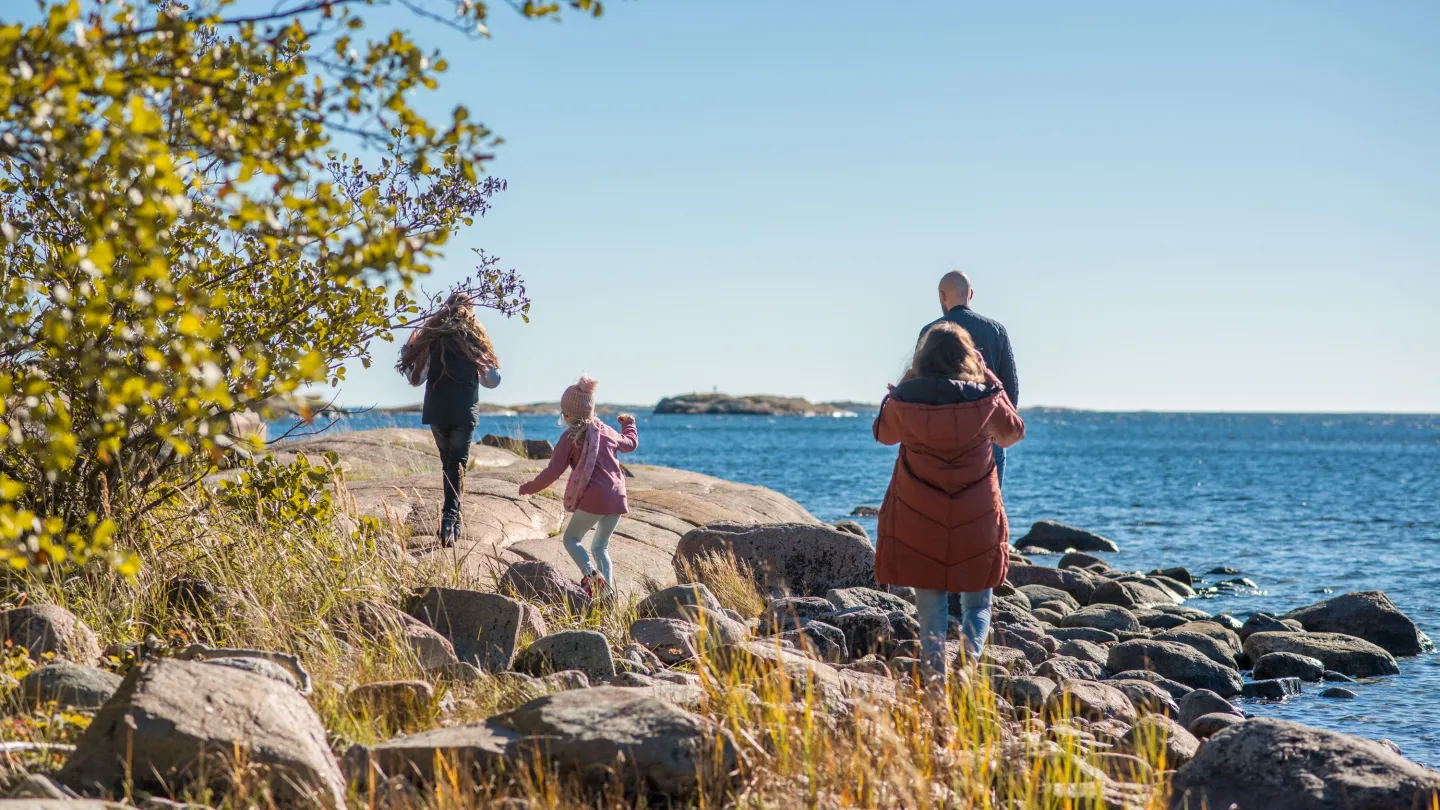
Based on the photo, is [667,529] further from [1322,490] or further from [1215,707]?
[1322,490]

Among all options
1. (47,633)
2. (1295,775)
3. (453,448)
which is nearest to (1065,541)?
(453,448)

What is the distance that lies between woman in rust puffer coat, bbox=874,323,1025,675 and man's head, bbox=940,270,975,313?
2.15 m

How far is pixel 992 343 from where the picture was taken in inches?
339

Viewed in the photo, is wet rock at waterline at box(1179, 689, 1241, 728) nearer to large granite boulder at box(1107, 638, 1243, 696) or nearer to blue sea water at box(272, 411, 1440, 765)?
blue sea water at box(272, 411, 1440, 765)

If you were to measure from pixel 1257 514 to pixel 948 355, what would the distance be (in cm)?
3240

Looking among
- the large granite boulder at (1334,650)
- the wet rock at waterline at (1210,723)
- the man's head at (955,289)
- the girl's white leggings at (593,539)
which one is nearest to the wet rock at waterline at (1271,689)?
the large granite boulder at (1334,650)

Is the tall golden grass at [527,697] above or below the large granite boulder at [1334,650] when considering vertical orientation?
above

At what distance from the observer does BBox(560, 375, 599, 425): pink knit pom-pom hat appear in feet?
30.3

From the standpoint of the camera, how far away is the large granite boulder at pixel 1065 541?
85.8ft

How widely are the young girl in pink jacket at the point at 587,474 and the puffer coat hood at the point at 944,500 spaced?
317 centimetres

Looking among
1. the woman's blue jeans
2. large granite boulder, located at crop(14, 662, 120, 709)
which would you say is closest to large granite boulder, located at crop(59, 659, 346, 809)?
large granite boulder, located at crop(14, 662, 120, 709)

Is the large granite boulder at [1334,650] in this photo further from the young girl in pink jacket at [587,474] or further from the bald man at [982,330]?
the young girl in pink jacket at [587,474]

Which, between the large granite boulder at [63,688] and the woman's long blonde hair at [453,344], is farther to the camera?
the woman's long blonde hair at [453,344]

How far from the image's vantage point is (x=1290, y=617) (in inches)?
612
